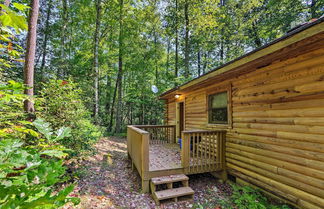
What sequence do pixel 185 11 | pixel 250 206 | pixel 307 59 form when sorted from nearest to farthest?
1. pixel 307 59
2. pixel 250 206
3. pixel 185 11

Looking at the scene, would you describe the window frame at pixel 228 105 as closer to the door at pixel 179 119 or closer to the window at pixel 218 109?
the window at pixel 218 109

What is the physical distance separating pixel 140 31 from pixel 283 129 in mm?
12237

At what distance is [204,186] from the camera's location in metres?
4.21

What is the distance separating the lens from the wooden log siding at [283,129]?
264cm

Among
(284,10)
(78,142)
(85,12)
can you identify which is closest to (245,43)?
(284,10)

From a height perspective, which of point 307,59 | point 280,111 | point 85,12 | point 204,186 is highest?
point 85,12

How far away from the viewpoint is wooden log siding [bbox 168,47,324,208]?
8.66 ft

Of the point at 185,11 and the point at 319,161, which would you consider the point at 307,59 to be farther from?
the point at 185,11

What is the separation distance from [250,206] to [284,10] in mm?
12394

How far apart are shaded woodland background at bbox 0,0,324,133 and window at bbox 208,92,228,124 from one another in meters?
6.22

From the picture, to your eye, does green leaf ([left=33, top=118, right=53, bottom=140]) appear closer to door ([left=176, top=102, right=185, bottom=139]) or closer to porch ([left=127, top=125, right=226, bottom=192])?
porch ([left=127, top=125, right=226, bottom=192])

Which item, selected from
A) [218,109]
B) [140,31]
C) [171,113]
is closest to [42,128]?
[218,109]

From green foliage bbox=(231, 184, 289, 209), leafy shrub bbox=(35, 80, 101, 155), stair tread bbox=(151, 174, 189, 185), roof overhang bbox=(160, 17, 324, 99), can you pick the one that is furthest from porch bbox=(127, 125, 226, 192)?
roof overhang bbox=(160, 17, 324, 99)

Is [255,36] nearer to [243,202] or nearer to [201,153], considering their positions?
[201,153]
